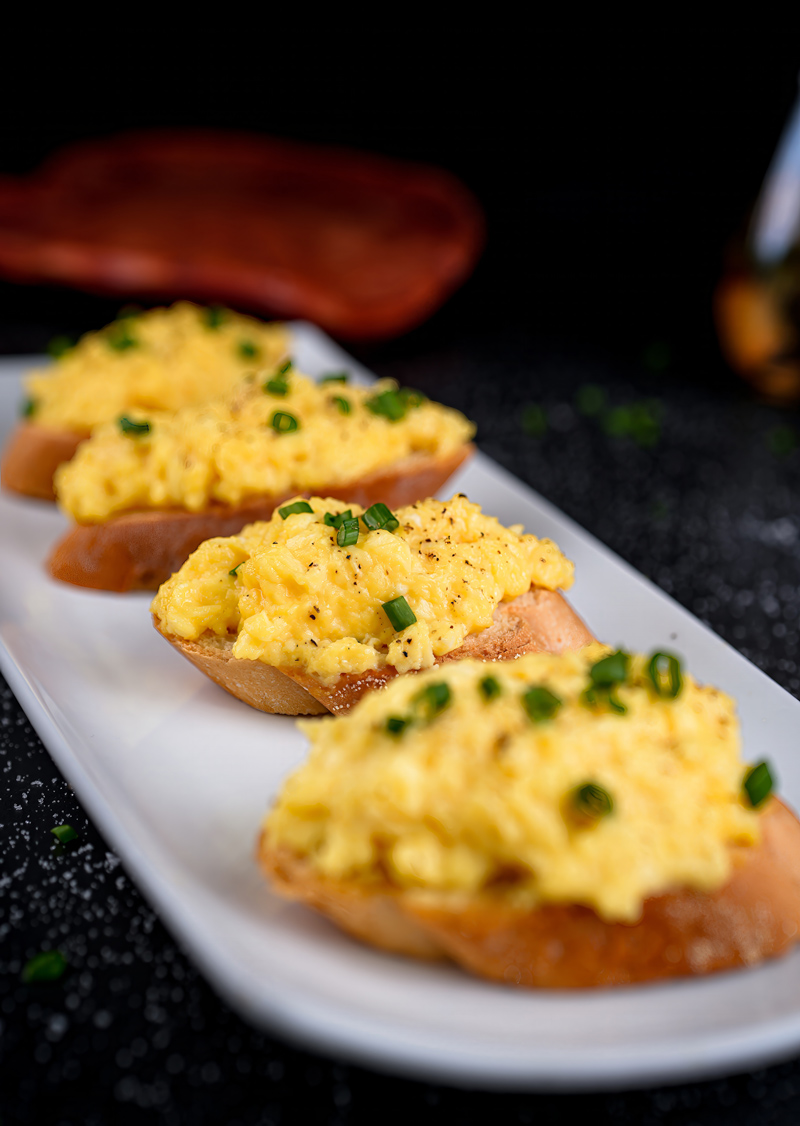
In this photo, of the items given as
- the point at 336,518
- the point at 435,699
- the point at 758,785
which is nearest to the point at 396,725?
the point at 435,699

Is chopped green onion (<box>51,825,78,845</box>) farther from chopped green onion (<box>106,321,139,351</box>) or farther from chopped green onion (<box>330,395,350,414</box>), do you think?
chopped green onion (<box>106,321,139,351</box>)

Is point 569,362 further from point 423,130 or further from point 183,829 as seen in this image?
point 183,829

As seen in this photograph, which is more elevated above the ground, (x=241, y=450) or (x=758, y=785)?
(x=758, y=785)

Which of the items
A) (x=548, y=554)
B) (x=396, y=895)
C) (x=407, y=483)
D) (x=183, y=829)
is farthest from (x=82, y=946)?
(x=407, y=483)

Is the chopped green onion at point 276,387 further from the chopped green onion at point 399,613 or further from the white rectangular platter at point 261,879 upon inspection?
the chopped green onion at point 399,613

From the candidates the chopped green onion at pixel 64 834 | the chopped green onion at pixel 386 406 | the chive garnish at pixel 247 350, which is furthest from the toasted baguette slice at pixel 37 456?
the chopped green onion at pixel 64 834

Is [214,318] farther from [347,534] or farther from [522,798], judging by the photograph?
[522,798]

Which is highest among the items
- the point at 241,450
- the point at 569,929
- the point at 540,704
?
the point at 540,704
